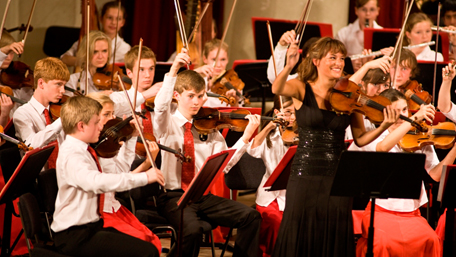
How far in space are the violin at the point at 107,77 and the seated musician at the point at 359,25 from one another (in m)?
2.57

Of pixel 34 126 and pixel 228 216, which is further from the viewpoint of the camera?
pixel 34 126

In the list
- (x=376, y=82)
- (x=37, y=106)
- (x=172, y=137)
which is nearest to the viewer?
(x=172, y=137)

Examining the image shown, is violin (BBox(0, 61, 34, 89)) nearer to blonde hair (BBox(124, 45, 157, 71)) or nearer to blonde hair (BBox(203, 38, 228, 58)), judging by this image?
blonde hair (BBox(124, 45, 157, 71))

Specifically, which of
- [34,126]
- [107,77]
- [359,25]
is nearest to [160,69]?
[107,77]

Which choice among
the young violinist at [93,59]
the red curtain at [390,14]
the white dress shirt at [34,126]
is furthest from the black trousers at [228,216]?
the red curtain at [390,14]

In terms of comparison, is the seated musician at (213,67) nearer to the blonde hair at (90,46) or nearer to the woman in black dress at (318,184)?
the blonde hair at (90,46)

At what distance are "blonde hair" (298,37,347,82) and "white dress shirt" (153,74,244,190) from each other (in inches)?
24.8

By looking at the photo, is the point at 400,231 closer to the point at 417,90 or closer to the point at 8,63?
the point at 417,90

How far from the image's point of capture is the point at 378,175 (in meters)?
2.40

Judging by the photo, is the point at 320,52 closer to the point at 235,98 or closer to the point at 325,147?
the point at 325,147

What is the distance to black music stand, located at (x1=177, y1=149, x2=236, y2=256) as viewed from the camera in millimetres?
2498

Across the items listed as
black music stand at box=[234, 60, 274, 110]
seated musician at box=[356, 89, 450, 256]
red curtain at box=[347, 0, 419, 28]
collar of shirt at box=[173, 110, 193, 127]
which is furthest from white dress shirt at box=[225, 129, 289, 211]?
red curtain at box=[347, 0, 419, 28]

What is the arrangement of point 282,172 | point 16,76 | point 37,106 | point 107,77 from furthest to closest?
point 107,77 → point 16,76 → point 37,106 → point 282,172

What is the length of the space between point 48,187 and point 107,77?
176cm
